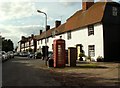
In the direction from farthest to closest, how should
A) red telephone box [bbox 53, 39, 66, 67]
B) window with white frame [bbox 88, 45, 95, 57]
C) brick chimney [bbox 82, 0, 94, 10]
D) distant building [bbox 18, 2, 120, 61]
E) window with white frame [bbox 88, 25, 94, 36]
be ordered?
1. brick chimney [bbox 82, 0, 94, 10]
2. window with white frame [bbox 88, 25, 94, 36]
3. window with white frame [bbox 88, 45, 95, 57]
4. distant building [bbox 18, 2, 120, 61]
5. red telephone box [bbox 53, 39, 66, 67]

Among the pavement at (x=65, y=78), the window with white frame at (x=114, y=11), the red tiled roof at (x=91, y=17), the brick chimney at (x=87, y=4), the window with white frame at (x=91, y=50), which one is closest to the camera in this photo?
the pavement at (x=65, y=78)

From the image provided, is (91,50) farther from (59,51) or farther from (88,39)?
(59,51)

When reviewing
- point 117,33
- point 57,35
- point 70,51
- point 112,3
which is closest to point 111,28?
point 117,33

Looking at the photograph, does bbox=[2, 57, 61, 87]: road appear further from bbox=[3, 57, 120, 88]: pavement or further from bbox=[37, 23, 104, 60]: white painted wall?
bbox=[37, 23, 104, 60]: white painted wall

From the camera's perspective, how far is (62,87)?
12.9 meters

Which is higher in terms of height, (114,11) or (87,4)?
(87,4)

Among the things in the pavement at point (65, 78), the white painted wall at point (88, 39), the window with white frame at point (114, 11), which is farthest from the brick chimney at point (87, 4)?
the pavement at point (65, 78)

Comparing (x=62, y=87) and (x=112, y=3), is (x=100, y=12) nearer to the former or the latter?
(x=112, y=3)

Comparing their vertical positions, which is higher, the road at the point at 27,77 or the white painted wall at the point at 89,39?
the white painted wall at the point at 89,39

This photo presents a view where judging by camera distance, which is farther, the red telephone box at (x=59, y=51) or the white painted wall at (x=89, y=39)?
the white painted wall at (x=89, y=39)

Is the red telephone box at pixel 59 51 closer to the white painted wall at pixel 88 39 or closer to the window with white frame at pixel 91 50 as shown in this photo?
the white painted wall at pixel 88 39

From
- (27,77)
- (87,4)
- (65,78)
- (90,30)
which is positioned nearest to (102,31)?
(90,30)

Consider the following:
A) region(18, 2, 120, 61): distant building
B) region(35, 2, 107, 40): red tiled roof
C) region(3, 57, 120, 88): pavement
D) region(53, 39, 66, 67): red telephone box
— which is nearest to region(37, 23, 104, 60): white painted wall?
region(18, 2, 120, 61): distant building

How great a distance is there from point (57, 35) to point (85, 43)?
58.9ft
